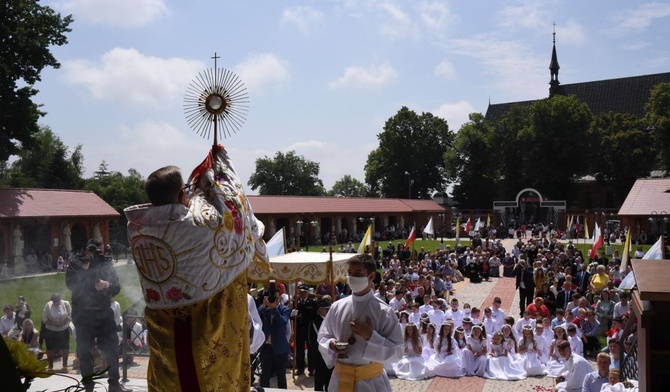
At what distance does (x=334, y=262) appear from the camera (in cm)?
1145

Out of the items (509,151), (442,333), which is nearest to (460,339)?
(442,333)

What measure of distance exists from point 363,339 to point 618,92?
86.6 metres

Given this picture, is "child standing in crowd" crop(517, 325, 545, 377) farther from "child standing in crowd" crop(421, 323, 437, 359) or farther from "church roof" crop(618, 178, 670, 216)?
"church roof" crop(618, 178, 670, 216)

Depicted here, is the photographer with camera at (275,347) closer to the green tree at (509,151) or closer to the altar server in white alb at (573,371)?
the altar server in white alb at (573,371)

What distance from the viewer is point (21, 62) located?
107 ft

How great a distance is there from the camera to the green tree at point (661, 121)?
5294 cm

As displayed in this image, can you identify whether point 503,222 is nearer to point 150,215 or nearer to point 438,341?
point 438,341

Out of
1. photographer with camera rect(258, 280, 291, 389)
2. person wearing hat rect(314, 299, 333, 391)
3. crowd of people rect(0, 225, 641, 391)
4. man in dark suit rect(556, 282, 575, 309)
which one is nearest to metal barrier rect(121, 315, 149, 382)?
crowd of people rect(0, 225, 641, 391)

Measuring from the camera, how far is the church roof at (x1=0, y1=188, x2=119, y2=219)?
29125mm

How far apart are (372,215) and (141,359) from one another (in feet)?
128

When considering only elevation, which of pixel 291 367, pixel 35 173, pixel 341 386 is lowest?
pixel 291 367

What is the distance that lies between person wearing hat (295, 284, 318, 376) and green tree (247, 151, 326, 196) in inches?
3171

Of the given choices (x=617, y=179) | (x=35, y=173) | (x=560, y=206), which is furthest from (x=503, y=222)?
(x=35, y=173)

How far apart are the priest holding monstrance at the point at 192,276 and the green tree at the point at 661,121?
56548mm
